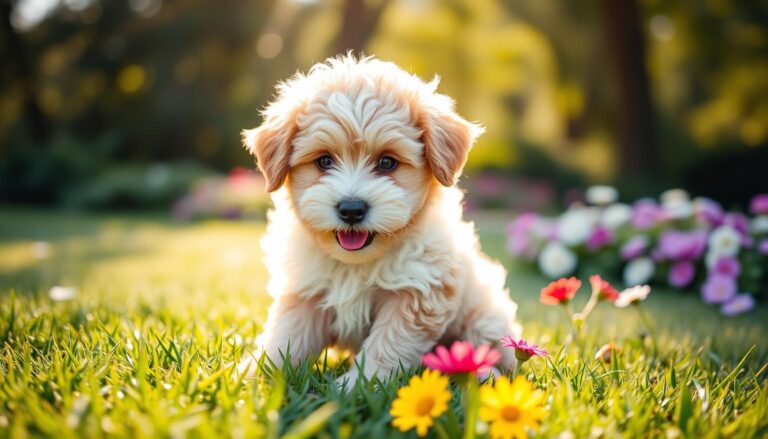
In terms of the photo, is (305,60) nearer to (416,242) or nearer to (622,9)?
(622,9)

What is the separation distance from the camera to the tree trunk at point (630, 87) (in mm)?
11570

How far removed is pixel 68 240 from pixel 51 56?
605 inches

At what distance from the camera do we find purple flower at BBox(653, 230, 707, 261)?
18.4 feet

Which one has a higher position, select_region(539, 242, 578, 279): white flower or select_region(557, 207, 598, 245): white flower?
select_region(557, 207, 598, 245): white flower

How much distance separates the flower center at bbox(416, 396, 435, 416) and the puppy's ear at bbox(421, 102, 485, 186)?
1.22 m

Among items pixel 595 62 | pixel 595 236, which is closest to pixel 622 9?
pixel 595 62

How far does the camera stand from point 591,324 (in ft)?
14.5

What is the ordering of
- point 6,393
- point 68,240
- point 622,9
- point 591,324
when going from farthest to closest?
point 622,9 < point 68,240 < point 591,324 < point 6,393

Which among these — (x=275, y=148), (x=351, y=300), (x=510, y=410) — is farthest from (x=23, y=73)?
(x=510, y=410)

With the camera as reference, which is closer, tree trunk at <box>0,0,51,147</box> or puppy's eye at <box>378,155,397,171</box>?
puppy's eye at <box>378,155,397,171</box>

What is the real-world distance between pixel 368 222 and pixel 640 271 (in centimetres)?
422

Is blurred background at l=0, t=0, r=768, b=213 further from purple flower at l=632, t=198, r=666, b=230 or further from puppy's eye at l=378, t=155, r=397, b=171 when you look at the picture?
puppy's eye at l=378, t=155, r=397, b=171

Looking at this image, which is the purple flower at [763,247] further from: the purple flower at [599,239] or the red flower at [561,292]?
the red flower at [561,292]

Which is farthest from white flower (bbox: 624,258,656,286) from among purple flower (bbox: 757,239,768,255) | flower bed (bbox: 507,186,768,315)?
purple flower (bbox: 757,239,768,255)
